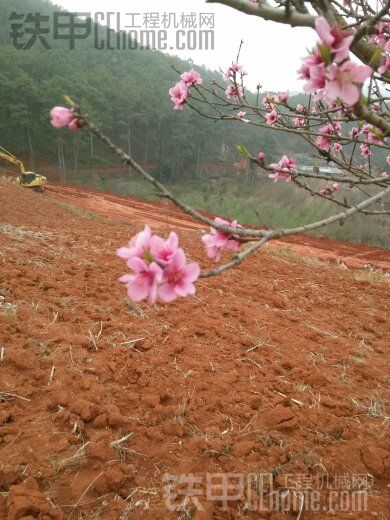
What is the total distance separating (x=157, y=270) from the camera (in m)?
1.04

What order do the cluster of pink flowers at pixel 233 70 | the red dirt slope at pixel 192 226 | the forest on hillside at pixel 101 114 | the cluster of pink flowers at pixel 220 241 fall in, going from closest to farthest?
A: 1. the cluster of pink flowers at pixel 220 241
2. the cluster of pink flowers at pixel 233 70
3. the red dirt slope at pixel 192 226
4. the forest on hillside at pixel 101 114

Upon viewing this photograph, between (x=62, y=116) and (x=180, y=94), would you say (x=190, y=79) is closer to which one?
(x=180, y=94)

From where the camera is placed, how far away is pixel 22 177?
51.4ft

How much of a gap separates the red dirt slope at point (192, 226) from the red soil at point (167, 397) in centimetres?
696

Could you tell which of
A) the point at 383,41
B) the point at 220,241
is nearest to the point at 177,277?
the point at 220,241

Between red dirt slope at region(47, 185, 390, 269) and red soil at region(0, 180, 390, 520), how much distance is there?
6.96 metres

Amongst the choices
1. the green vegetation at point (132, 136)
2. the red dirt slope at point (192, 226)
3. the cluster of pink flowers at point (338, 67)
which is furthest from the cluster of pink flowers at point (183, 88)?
the green vegetation at point (132, 136)

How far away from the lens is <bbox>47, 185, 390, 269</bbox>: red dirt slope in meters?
→ 12.1

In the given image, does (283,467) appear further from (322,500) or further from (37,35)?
(37,35)

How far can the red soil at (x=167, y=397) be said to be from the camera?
70.9 inches

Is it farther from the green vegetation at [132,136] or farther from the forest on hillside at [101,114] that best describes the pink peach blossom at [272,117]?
the forest on hillside at [101,114]

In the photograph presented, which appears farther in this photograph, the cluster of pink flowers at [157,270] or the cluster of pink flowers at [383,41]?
the cluster of pink flowers at [383,41]

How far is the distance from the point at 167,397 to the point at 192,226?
12.1 m

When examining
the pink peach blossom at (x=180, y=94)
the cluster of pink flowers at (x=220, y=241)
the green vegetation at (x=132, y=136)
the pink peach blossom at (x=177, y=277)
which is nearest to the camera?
the pink peach blossom at (x=177, y=277)
